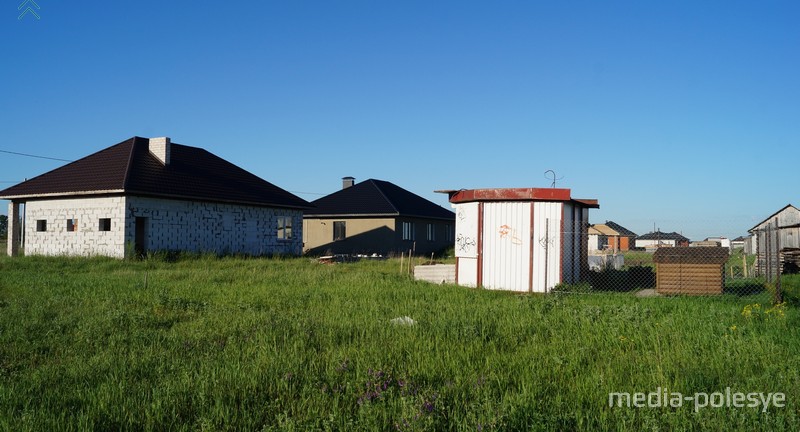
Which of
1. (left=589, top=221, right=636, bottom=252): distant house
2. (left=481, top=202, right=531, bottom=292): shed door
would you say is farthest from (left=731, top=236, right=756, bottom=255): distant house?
(left=481, top=202, right=531, bottom=292): shed door

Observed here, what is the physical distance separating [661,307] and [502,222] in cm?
582

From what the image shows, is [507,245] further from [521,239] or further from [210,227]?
[210,227]

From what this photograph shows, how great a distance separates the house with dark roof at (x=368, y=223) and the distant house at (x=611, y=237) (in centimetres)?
1145

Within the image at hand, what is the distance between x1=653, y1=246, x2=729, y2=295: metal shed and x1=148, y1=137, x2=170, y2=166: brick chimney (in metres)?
22.9

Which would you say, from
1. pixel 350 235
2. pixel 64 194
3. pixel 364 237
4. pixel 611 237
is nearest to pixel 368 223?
pixel 364 237

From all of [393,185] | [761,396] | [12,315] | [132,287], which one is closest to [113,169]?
[132,287]

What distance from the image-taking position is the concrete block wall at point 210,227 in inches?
1015

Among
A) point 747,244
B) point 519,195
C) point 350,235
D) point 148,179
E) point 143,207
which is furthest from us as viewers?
point 747,244

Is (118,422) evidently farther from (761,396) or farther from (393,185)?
(393,185)

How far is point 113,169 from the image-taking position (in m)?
27.0

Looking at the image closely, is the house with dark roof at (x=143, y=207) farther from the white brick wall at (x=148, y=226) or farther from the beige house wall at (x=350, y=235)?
the beige house wall at (x=350, y=235)

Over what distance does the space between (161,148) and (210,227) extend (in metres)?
4.65

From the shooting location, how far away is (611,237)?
58.2m

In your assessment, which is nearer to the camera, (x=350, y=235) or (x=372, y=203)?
(x=350, y=235)
